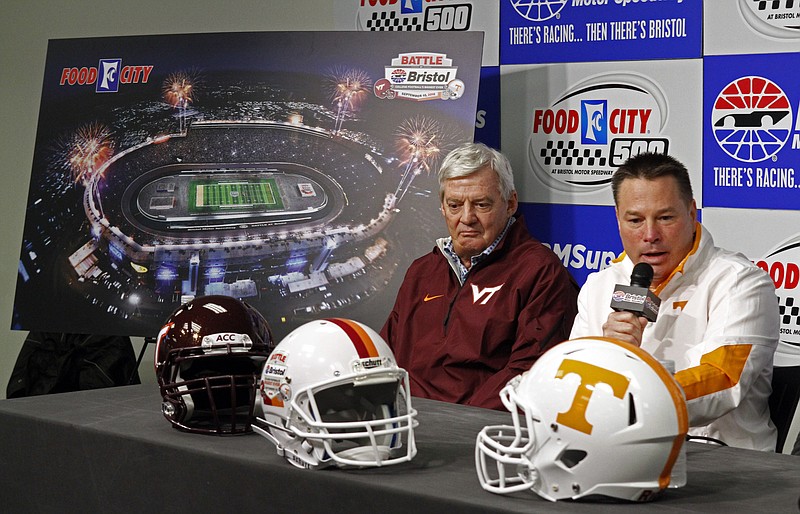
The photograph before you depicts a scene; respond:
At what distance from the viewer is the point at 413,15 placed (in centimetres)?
423

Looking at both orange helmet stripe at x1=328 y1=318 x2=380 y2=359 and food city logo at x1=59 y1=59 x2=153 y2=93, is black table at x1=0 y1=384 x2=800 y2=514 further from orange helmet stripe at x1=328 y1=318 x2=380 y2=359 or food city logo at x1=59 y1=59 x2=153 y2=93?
food city logo at x1=59 y1=59 x2=153 y2=93

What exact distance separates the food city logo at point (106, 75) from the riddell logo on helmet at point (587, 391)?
320cm

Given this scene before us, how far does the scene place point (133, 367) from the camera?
4.30 meters

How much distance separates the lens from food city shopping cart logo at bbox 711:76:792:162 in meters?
3.37

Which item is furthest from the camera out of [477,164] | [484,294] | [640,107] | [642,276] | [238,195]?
[238,195]

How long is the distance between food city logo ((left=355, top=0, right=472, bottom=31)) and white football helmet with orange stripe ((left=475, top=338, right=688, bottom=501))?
2747 millimetres

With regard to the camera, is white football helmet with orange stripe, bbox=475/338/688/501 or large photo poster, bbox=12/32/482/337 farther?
large photo poster, bbox=12/32/482/337

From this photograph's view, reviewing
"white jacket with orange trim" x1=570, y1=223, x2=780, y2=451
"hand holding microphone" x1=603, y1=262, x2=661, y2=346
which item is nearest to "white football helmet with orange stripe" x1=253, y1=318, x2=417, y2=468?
"hand holding microphone" x1=603, y1=262, x2=661, y2=346

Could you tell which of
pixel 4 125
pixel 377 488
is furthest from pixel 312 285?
pixel 4 125

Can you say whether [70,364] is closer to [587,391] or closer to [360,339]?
[360,339]

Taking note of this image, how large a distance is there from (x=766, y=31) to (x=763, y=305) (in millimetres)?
1347

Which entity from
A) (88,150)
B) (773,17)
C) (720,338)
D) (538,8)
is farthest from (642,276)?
(88,150)

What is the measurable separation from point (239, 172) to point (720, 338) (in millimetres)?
2317

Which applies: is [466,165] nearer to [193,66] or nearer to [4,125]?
[193,66]
